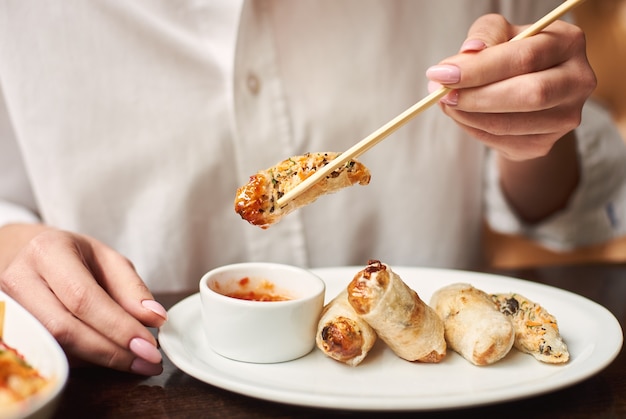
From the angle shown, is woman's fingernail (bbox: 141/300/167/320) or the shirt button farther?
the shirt button

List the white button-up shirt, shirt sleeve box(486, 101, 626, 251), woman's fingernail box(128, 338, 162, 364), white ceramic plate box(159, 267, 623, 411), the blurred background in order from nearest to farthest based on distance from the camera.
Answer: white ceramic plate box(159, 267, 623, 411) → woman's fingernail box(128, 338, 162, 364) → the white button-up shirt → shirt sleeve box(486, 101, 626, 251) → the blurred background

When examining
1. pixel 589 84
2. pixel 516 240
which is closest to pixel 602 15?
pixel 516 240

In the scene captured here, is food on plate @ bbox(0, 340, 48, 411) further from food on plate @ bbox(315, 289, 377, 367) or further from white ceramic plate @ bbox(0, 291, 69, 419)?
food on plate @ bbox(315, 289, 377, 367)

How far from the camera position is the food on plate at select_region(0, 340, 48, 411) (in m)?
0.73

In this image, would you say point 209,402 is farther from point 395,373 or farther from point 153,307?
point 395,373

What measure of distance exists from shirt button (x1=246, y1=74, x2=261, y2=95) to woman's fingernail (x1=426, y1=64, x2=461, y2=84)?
724 mm

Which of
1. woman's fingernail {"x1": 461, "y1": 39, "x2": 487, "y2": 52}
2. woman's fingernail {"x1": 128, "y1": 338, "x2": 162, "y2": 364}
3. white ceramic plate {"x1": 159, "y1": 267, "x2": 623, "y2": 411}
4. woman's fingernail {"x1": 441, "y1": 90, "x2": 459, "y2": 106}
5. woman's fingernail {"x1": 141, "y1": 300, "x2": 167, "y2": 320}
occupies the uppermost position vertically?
woman's fingernail {"x1": 461, "y1": 39, "x2": 487, "y2": 52}

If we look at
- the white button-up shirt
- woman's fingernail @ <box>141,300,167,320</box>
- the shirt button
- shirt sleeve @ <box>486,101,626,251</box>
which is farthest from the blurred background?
woman's fingernail @ <box>141,300,167,320</box>

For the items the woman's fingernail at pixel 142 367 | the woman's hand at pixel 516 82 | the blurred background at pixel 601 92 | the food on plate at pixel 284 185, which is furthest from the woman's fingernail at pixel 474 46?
the blurred background at pixel 601 92

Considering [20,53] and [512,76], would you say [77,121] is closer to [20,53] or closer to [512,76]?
[20,53]

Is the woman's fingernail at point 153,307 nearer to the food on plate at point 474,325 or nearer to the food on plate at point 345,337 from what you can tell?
the food on plate at point 345,337

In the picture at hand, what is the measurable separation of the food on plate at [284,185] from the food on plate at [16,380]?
0.40 m

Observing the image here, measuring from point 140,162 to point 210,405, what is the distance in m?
0.97

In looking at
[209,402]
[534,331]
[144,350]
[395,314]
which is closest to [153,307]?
[144,350]
